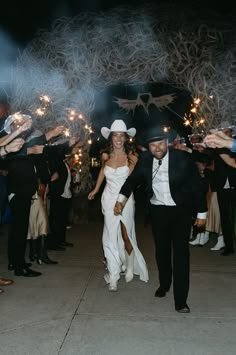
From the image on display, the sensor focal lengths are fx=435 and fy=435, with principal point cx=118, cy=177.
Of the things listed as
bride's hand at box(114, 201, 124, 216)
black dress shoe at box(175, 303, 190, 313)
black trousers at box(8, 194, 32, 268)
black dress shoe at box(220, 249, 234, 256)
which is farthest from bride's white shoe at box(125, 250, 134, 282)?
black dress shoe at box(220, 249, 234, 256)

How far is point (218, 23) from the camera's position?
7953 mm

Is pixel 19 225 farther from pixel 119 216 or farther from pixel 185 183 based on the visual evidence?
pixel 185 183

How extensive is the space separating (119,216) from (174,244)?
1.07 meters

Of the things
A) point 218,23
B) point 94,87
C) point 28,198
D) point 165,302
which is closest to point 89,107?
point 94,87

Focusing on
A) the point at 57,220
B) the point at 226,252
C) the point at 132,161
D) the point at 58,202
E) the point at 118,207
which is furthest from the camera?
the point at 58,202

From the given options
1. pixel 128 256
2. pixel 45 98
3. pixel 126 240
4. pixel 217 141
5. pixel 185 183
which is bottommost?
pixel 128 256

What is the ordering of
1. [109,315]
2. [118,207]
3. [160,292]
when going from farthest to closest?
[118,207], [160,292], [109,315]

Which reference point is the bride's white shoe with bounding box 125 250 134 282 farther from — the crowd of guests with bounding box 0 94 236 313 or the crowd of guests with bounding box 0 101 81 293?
the crowd of guests with bounding box 0 101 81 293

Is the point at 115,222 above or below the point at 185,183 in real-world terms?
below

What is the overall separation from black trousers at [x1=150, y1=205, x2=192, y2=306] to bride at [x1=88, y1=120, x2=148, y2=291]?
624mm

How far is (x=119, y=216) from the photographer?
570 cm

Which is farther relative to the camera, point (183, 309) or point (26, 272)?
point (26, 272)

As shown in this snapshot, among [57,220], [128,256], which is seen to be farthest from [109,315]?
[57,220]

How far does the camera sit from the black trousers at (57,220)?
7.80 meters
